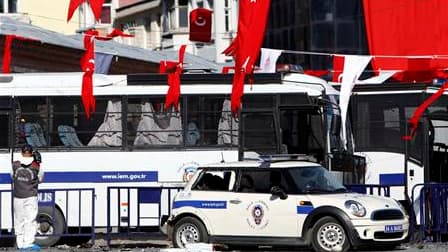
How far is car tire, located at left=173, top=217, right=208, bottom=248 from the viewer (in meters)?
17.7

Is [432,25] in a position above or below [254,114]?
above

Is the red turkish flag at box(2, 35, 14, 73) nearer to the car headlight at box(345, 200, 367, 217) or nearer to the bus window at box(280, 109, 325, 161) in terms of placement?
the bus window at box(280, 109, 325, 161)

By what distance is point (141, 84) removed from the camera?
2086 centimetres

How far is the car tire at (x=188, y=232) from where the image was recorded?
696 inches

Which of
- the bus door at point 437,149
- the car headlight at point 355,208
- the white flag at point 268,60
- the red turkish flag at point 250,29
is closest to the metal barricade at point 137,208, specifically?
the red turkish flag at point 250,29

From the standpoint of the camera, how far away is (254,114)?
67.1ft

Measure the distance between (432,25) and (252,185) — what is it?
44.9ft

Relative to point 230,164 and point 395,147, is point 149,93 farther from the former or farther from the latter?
point 395,147

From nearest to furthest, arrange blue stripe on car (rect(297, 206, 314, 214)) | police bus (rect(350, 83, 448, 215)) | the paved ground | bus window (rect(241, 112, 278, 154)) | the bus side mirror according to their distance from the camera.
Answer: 1. blue stripe on car (rect(297, 206, 314, 214))
2. the paved ground
3. bus window (rect(241, 112, 278, 154))
4. the bus side mirror
5. police bus (rect(350, 83, 448, 215))

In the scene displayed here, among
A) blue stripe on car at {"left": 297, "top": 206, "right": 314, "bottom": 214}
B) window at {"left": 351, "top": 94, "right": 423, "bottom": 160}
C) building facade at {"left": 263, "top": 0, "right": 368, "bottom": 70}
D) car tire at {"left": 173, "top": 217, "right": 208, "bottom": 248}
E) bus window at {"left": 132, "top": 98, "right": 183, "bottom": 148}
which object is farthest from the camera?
building facade at {"left": 263, "top": 0, "right": 368, "bottom": 70}

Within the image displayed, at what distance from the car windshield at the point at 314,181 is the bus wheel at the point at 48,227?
5090 mm

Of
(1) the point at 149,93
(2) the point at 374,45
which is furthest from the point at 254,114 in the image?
(2) the point at 374,45

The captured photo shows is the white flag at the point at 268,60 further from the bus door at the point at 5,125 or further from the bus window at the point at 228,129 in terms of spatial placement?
the bus door at the point at 5,125

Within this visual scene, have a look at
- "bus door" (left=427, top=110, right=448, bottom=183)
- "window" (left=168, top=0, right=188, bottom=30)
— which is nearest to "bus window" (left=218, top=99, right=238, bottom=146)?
"bus door" (left=427, top=110, right=448, bottom=183)
